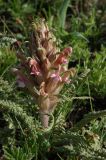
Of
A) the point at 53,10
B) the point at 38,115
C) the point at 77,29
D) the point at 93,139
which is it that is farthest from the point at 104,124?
the point at 53,10

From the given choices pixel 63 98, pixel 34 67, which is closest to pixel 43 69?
pixel 34 67

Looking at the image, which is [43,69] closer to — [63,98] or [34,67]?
[34,67]

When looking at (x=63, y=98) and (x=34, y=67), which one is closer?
(x=34, y=67)

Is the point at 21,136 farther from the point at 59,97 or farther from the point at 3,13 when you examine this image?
the point at 3,13

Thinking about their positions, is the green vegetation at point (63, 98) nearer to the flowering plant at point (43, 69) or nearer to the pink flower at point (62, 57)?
the flowering plant at point (43, 69)

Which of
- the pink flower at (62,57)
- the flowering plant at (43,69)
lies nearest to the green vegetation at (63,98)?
the flowering plant at (43,69)
